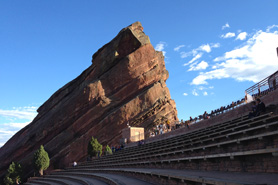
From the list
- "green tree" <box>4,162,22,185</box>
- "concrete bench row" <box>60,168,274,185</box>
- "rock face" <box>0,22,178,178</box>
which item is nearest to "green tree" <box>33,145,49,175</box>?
"rock face" <box>0,22,178,178</box>

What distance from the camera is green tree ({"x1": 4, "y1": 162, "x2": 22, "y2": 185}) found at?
39094mm

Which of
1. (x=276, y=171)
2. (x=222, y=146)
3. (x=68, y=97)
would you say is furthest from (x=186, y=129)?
(x=68, y=97)

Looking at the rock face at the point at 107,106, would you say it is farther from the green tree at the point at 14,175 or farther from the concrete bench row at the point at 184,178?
the concrete bench row at the point at 184,178

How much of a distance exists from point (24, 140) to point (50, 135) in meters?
5.62

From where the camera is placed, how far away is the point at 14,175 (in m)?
39.9

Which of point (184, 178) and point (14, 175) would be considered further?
point (14, 175)

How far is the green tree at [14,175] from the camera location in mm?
39094

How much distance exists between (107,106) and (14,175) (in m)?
20.3

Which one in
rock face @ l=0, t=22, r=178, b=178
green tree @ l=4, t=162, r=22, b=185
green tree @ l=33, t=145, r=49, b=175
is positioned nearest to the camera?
green tree @ l=33, t=145, r=49, b=175

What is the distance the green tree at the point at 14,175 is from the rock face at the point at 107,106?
2604mm

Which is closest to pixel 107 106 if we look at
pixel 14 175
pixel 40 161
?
pixel 40 161

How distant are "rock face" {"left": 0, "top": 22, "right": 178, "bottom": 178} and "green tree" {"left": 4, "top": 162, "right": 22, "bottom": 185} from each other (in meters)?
2.60

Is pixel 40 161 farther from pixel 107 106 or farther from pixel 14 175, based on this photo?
pixel 107 106

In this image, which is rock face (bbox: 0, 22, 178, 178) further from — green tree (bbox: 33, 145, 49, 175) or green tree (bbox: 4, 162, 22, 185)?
green tree (bbox: 33, 145, 49, 175)
